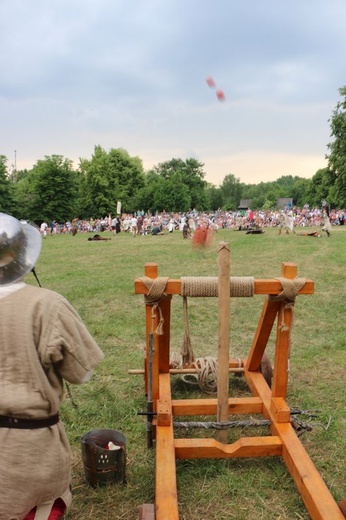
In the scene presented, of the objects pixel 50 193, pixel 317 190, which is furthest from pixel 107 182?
pixel 317 190

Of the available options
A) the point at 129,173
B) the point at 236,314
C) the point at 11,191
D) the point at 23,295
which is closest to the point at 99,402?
the point at 23,295

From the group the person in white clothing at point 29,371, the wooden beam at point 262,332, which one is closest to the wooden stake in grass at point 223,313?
the wooden beam at point 262,332

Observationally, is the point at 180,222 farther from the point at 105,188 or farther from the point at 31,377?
the point at 31,377

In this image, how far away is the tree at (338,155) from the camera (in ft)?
141

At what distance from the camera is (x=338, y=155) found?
4369cm

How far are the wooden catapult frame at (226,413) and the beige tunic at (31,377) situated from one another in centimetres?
73

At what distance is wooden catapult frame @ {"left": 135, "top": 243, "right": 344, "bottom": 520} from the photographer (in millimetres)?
2625

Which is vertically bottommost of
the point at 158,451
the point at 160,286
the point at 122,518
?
the point at 122,518

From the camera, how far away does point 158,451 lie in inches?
119

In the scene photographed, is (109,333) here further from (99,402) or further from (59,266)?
(59,266)

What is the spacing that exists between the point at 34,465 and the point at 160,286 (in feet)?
5.29

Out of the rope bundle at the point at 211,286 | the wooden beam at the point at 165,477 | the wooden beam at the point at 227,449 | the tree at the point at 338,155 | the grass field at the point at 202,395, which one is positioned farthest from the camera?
the tree at the point at 338,155

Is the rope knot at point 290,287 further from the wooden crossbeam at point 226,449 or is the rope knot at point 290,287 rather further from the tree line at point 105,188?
the tree line at point 105,188

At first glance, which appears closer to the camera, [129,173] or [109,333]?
[109,333]
